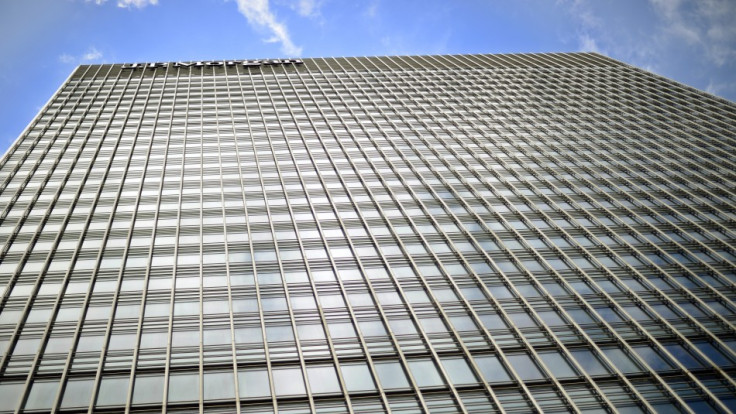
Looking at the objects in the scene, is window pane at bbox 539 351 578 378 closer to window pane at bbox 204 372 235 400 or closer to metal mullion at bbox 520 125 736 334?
metal mullion at bbox 520 125 736 334

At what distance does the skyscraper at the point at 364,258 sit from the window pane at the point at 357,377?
10 cm

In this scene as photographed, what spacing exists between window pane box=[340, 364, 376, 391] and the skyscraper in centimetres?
10

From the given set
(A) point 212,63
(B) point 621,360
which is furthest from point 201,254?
(A) point 212,63

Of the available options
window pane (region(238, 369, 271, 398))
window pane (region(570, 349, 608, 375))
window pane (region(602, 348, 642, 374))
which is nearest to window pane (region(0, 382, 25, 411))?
window pane (region(238, 369, 271, 398))

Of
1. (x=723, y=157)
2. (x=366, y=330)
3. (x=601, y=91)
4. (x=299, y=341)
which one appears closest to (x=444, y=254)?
(x=366, y=330)

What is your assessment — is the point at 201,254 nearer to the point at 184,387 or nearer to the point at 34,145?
the point at 184,387

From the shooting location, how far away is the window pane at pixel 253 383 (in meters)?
21.1

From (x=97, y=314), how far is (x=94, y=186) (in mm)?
15898

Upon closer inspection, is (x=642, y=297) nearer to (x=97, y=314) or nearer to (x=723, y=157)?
(x=723, y=157)

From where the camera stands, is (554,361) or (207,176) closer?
(554,361)

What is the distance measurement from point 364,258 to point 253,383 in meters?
10.9

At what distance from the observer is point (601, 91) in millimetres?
63312

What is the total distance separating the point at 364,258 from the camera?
30.2 m

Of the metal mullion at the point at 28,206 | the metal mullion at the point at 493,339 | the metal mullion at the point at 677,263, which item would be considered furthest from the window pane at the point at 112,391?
the metal mullion at the point at 677,263
